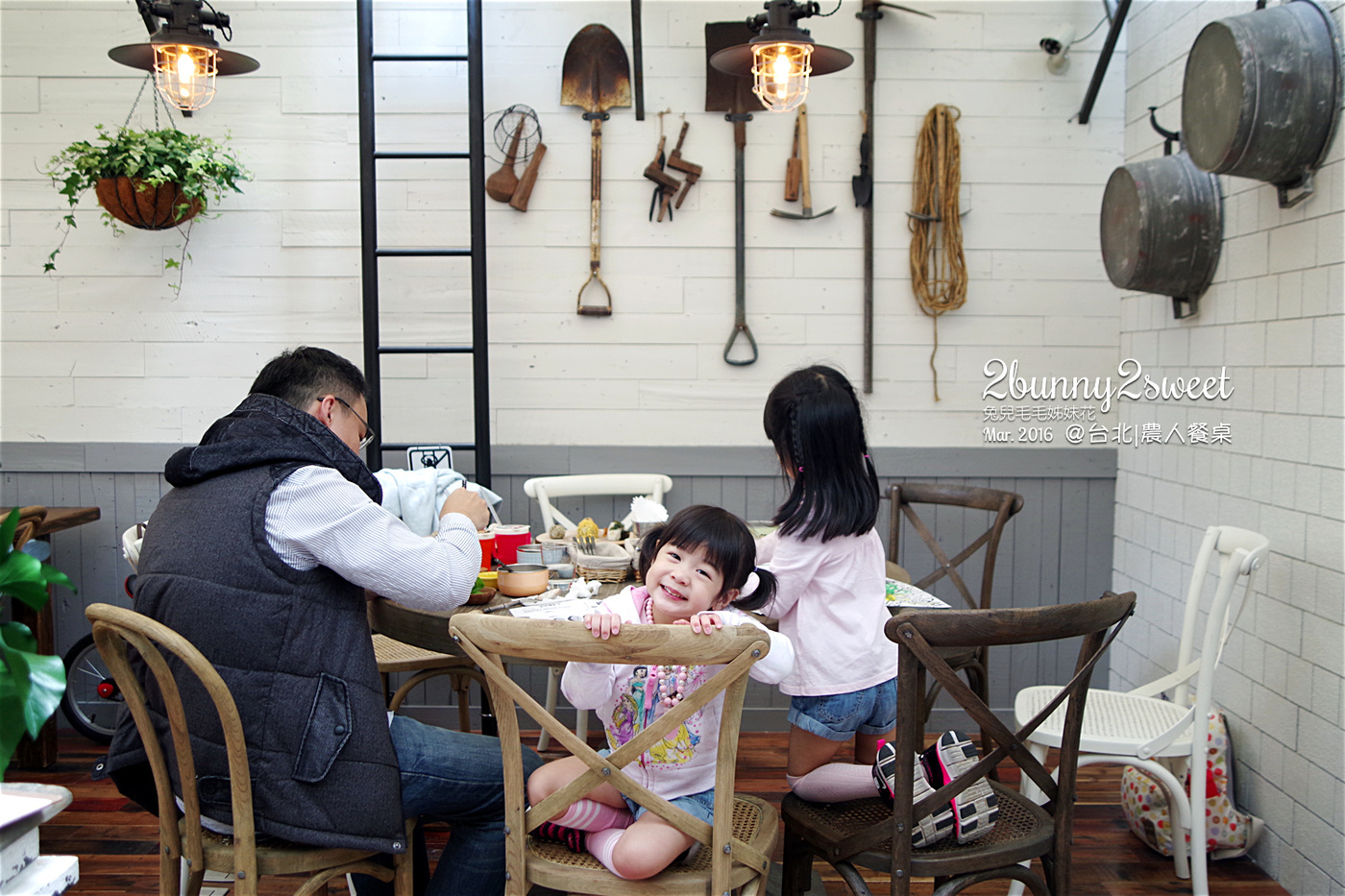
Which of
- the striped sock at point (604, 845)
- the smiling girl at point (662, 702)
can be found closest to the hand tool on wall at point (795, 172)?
the smiling girl at point (662, 702)

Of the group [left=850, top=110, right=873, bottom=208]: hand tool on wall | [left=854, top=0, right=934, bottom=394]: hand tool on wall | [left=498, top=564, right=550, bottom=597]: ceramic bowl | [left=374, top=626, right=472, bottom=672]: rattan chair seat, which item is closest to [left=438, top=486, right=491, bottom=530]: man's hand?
[left=498, top=564, right=550, bottom=597]: ceramic bowl

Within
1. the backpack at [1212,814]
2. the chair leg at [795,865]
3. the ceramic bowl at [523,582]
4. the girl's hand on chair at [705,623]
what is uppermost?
the girl's hand on chair at [705,623]

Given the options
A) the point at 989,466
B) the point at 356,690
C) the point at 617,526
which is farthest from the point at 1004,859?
the point at 989,466

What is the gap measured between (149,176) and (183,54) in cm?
43

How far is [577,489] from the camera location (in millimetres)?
3484

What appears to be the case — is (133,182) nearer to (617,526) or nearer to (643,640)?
(617,526)

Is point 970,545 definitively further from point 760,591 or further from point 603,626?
point 603,626

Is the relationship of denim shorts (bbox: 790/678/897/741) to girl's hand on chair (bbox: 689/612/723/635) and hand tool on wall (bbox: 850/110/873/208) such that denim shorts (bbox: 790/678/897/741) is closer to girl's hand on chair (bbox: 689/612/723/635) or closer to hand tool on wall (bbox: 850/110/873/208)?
girl's hand on chair (bbox: 689/612/723/635)

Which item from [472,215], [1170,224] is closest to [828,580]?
[1170,224]

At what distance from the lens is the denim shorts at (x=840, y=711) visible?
2.02m

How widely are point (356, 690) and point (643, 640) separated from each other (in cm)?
54

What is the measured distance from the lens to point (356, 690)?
65.0 inches

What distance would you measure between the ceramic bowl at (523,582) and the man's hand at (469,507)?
0.73 feet

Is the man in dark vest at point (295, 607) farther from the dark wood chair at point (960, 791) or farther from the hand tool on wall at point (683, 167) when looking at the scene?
the hand tool on wall at point (683, 167)
